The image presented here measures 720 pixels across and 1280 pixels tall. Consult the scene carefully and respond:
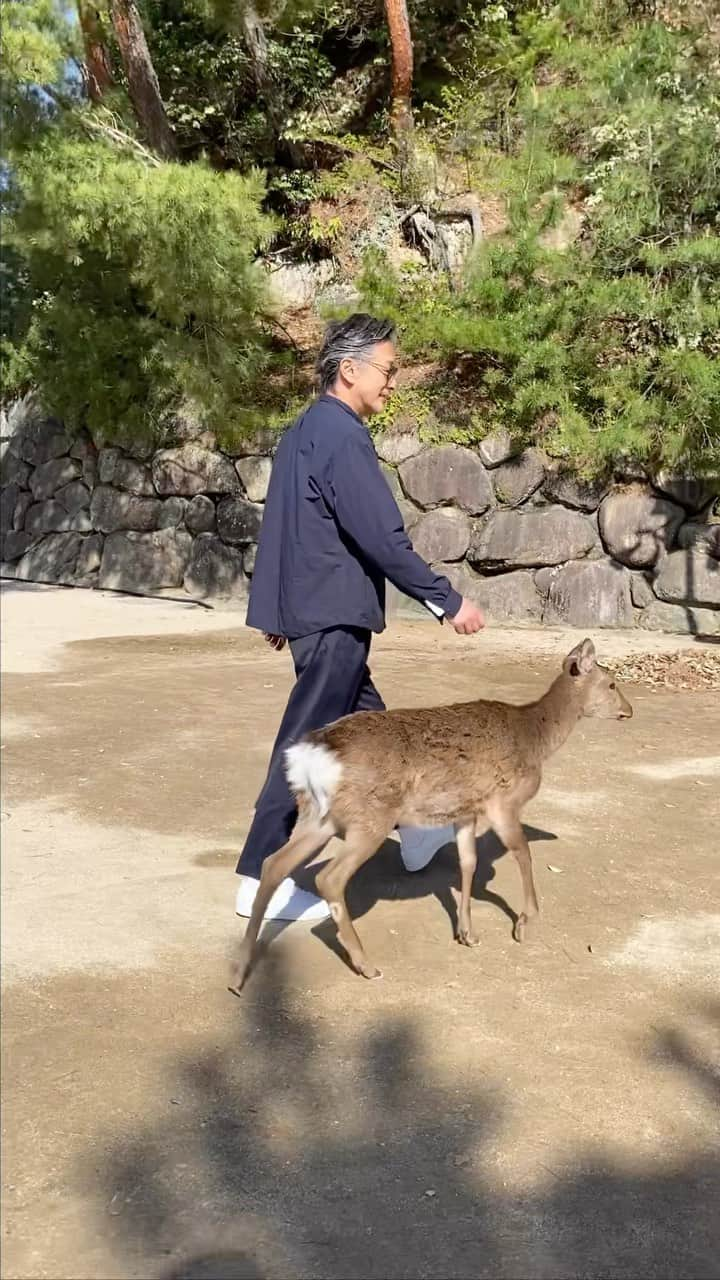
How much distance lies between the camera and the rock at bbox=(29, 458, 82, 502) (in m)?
19.3

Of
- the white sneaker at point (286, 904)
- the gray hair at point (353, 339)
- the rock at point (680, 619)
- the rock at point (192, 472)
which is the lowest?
the white sneaker at point (286, 904)

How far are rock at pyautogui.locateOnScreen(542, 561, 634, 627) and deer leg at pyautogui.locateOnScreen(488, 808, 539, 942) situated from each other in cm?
900

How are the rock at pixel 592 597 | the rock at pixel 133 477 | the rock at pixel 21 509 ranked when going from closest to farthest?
the rock at pixel 592 597 < the rock at pixel 133 477 < the rock at pixel 21 509

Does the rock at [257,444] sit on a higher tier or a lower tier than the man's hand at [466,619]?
higher

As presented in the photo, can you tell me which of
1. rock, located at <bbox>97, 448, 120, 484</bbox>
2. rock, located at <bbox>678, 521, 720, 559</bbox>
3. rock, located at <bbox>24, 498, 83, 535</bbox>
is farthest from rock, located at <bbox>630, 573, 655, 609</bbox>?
rock, located at <bbox>24, 498, 83, 535</bbox>

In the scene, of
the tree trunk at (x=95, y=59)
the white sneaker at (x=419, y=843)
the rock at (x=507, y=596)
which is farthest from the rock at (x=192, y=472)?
the white sneaker at (x=419, y=843)

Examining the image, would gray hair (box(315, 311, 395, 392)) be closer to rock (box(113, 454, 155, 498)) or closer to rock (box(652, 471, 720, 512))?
rock (box(652, 471, 720, 512))

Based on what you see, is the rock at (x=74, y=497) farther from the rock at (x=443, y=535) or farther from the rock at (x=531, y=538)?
the rock at (x=531, y=538)

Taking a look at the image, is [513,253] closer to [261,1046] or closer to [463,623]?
[463,623]

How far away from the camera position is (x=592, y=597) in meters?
13.5

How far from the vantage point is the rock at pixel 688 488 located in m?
13.1

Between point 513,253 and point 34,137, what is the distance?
642cm

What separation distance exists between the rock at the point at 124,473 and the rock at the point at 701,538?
7860mm

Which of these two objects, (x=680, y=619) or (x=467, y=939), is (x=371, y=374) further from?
(x=680, y=619)
